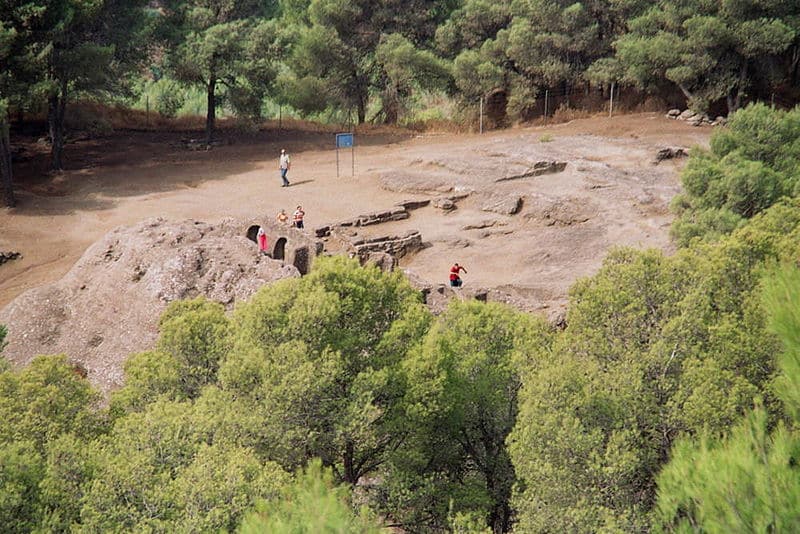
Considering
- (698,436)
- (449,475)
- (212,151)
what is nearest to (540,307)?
(449,475)

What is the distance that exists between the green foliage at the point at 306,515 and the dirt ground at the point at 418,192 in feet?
49.6

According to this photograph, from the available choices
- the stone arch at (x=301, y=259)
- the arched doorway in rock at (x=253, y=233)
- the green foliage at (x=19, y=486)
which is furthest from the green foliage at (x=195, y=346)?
the arched doorway in rock at (x=253, y=233)

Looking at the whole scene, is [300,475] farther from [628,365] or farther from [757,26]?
[757,26]

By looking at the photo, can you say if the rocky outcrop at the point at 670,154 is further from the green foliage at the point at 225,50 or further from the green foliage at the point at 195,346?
the green foliage at the point at 195,346

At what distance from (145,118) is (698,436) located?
139 feet

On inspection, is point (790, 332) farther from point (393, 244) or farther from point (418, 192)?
point (418, 192)

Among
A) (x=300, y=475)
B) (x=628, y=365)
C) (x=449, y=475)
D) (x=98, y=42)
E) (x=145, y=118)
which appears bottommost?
(x=449, y=475)

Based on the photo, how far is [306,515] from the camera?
9406 mm

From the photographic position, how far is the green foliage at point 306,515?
8970 mm

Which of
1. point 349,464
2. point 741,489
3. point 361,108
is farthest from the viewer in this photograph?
point 361,108

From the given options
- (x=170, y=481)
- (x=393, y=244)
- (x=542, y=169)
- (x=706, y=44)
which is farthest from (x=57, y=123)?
(x=170, y=481)

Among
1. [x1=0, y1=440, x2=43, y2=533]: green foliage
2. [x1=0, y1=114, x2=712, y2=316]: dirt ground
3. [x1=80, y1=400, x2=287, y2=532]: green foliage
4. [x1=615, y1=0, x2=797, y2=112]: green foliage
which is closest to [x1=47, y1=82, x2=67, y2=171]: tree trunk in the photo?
[x1=0, y1=114, x2=712, y2=316]: dirt ground

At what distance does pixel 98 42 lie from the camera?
41.0 metres

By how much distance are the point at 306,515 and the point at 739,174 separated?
1913cm
